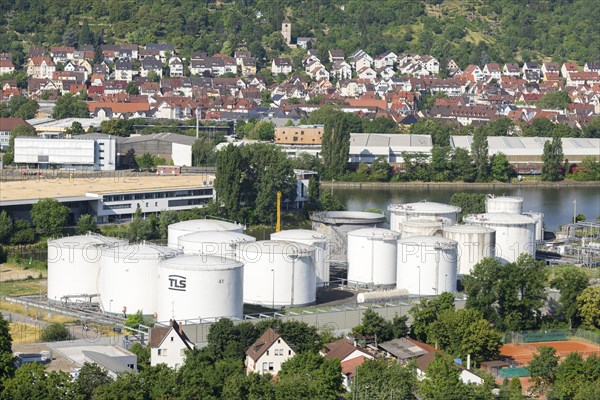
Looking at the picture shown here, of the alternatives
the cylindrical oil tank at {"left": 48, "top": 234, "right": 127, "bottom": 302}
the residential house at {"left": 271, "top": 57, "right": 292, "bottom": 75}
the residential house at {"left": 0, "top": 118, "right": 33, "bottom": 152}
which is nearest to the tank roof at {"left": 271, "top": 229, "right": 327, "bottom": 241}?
the cylindrical oil tank at {"left": 48, "top": 234, "right": 127, "bottom": 302}

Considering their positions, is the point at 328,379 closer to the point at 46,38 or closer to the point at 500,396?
the point at 500,396

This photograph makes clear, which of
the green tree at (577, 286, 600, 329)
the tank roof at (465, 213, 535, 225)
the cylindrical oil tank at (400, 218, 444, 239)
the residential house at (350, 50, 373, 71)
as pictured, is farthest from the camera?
the residential house at (350, 50, 373, 71)

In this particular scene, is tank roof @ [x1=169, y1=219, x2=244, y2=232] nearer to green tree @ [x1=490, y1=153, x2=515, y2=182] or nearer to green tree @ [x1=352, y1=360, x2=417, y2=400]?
green tree @ [x1=352, y1=360, x2=417, y2=400]

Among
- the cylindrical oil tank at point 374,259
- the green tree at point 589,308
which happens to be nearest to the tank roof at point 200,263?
the cylindrical oil tank at point 374,259

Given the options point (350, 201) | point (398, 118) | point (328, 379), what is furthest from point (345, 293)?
point (398, 118)

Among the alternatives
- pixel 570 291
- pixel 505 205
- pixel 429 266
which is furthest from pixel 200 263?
pixel 505 205

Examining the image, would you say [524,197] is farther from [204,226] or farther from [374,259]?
[204,226]
